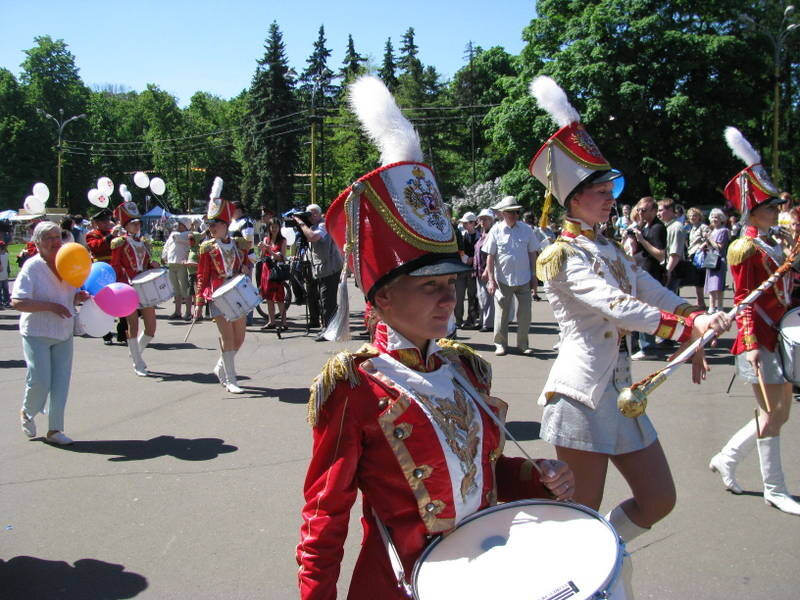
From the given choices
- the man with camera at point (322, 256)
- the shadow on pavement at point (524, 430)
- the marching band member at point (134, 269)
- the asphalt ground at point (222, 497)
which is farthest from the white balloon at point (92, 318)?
the man with camera at point (322, 256)

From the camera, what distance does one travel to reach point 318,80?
167 feet

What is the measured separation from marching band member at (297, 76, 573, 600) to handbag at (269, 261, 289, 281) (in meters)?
11.0

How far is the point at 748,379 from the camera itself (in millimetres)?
4555

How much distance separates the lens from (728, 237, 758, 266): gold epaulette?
177 inches

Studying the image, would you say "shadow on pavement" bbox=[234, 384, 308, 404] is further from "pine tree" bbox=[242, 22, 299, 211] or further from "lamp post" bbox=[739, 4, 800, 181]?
"pine tree" bbox=[242, 22, 299, 211]

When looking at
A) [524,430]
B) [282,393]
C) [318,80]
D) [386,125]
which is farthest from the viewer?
[318,80]

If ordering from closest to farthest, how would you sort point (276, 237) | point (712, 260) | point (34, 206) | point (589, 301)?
point (589, 301), point (712, 260), point (276, 237), point (34, 206)

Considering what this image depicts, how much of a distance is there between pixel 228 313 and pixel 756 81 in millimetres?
31778

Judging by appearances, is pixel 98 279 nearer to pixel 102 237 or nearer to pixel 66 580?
pixel 102 237

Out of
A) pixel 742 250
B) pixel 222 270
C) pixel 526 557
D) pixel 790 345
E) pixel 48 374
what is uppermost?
pixel 742 250

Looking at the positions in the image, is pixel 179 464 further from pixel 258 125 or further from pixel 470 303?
pixel 258 125

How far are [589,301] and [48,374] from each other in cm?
512

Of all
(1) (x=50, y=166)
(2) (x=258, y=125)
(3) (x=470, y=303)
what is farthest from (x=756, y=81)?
(1) (x=50, y=166)

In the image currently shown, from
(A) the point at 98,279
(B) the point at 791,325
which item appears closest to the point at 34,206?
(A) the point at 98,279
